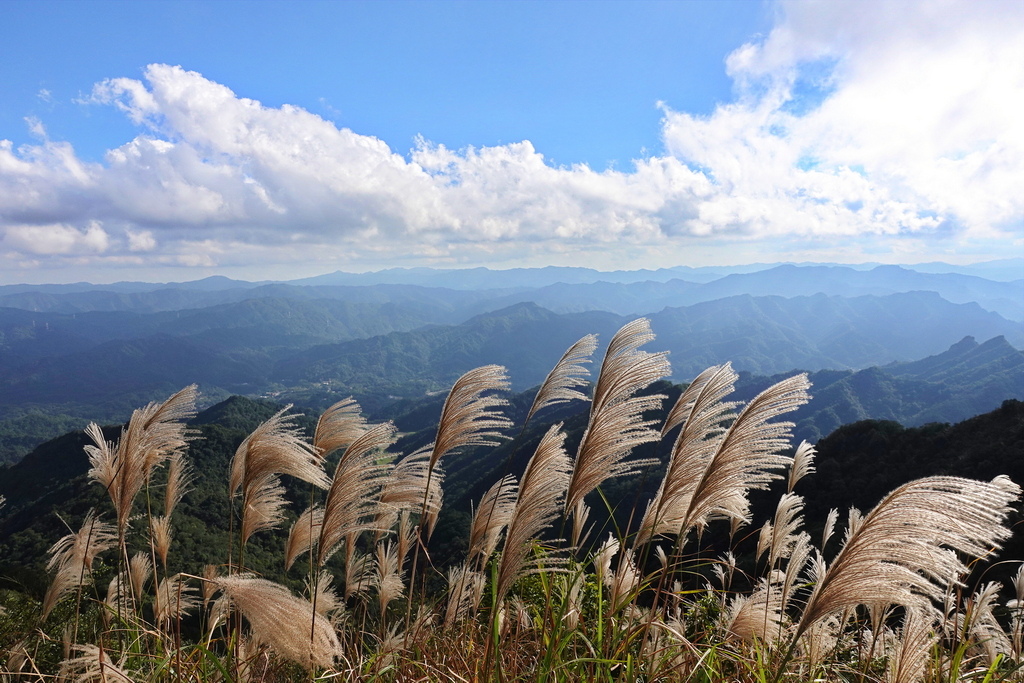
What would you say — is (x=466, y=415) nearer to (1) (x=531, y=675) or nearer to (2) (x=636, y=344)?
(2) (x=636, y=344)

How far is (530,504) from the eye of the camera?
5.82 ft

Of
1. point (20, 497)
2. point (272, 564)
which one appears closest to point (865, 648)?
point (272, 564)

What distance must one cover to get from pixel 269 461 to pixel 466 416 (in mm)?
809

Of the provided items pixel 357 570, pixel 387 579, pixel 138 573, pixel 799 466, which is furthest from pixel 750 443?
pixel 138 573

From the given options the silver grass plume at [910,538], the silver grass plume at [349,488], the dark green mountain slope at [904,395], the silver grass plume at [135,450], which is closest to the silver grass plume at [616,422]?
the silver grass plume at [910,538]

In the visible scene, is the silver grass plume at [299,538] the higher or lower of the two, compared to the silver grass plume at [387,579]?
higher

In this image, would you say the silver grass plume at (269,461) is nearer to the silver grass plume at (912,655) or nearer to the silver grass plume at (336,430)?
the silver grass plume at (336,430)

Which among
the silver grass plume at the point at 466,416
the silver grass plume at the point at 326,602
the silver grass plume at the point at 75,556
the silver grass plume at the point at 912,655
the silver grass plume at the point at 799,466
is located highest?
the silver grass plume at the point at 466,416

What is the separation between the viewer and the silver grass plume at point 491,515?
254 cm

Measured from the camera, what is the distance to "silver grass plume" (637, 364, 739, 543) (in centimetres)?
161

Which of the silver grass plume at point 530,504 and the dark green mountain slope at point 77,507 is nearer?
the silver grass plume at point 530,504

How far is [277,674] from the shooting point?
2.59m

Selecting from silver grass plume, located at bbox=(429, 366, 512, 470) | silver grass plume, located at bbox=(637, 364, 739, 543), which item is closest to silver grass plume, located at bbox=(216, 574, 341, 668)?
silver grass plume, located at bbox=(429, 366, 512, 470)

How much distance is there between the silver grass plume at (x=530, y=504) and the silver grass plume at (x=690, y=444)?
37 centimetres
